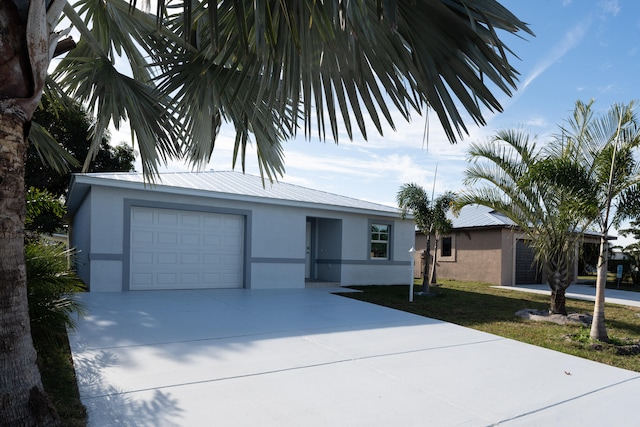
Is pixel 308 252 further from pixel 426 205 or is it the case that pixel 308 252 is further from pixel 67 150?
pixel 67 150

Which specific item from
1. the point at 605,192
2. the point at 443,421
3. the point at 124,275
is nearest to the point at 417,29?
the point at 443,421

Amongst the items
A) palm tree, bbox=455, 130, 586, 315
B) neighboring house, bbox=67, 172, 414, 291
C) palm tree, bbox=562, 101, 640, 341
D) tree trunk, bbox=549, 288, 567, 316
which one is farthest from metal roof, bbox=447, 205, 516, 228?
palm tree, bbox=562, 101, 640, 341

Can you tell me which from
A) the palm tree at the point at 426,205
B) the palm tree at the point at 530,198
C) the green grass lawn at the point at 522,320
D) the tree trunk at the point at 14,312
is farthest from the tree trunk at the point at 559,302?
the tree trunk at the point at 14,312

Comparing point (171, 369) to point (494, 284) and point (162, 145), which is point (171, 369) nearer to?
point (162, 145)

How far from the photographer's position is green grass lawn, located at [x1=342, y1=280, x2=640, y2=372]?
6578 mm

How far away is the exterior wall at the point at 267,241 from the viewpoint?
10648 mm

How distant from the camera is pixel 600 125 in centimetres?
773

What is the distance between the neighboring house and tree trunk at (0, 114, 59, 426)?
26.5 feet

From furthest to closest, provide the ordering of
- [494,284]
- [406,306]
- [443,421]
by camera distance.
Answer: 1. [494,284]
2. [406,306]
3. [443,421]

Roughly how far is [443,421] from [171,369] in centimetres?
296

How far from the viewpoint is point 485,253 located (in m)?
19.2

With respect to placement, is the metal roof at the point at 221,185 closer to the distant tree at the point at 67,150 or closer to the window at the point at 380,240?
the window at the point at 380,240

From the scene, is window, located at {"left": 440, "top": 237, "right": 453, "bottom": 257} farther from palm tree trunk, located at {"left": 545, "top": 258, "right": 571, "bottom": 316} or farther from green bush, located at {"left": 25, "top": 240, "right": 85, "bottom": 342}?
green bush, located at {"left": 25, "top": 240, "right": 85, "bottom": 342}

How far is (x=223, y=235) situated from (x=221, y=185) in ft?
5.60
